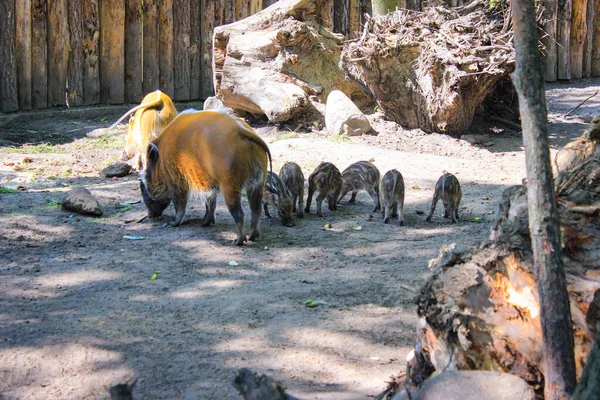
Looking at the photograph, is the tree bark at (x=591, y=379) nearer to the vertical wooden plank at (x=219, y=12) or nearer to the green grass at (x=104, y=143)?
the green grass at (x=104, y=143)

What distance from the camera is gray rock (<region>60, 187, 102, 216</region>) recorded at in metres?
7.08

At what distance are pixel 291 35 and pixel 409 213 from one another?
4661mm

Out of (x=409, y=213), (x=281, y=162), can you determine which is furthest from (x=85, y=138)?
(x=409, y=213)

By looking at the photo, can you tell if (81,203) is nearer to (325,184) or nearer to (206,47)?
(325,184)

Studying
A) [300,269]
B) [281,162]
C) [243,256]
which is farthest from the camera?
[281,162]

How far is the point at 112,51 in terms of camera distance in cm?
1258

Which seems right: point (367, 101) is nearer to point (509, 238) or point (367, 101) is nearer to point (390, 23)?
point (390, 23)

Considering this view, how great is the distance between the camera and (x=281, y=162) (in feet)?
30.2

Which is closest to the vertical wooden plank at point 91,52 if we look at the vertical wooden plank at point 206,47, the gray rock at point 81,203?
the vertical wooden plank at point 206,47

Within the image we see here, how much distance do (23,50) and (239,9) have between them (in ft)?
13.1

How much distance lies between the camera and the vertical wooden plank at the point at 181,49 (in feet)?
42.9

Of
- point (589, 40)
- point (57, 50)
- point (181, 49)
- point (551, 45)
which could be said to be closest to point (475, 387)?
point (57, 50)

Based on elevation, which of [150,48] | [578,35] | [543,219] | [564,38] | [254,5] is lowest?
[543,219]

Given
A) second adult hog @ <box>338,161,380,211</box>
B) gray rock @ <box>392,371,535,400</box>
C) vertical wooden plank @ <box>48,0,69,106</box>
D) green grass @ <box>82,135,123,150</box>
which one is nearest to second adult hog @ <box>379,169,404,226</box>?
second adult hog @ <box>338,161,380,211</box>
